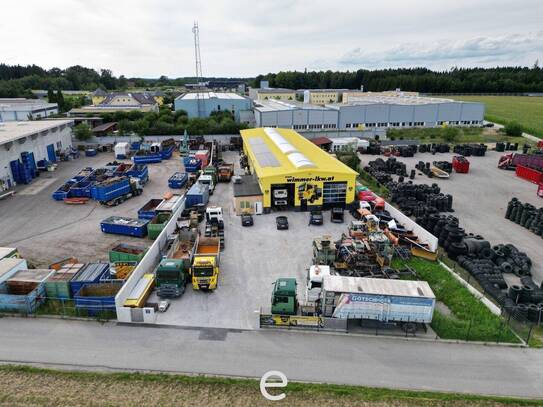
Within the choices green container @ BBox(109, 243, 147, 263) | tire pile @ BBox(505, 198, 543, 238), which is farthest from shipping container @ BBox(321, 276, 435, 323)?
tire pile @ BBox(505, 198, 543, 238)

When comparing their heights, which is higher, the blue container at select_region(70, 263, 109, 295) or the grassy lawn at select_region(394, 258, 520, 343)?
the blue container at select_region(70, 263, 109, 295)

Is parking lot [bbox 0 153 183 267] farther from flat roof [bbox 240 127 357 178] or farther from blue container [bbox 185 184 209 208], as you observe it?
flat roof [bbox 240 127 357 178]

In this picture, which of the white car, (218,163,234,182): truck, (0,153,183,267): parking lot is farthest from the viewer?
(218,163,234,182): truck

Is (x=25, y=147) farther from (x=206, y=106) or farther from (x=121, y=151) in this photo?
(x=206, y=106)

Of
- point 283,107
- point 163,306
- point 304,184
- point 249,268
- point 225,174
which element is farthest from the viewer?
point 283,107

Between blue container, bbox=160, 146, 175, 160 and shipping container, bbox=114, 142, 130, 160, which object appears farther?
shipping container, bbox=114, 142, 130, 160


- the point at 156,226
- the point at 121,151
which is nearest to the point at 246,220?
the point at 156,226

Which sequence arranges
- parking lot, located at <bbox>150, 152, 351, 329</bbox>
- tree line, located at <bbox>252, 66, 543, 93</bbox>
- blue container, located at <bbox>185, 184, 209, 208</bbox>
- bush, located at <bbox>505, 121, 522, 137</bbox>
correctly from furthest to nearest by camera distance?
1. tree line, located at <bbox>252, 66, 543, 93</bbox>
2. bush, located at <bbox>505, 121, 522, 137</bbox>
3. blue container, located at <bbox>185, 184, 209, 208</bbox>
4. parking lot, located at <bbox>150, 152, 351, 329</bbox>
